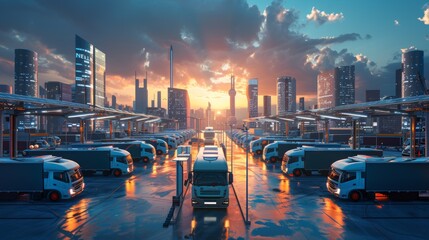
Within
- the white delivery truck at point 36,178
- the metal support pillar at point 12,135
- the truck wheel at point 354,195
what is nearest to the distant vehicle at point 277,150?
the truck wheel at point 354,195

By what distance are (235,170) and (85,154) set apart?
55.5 ft

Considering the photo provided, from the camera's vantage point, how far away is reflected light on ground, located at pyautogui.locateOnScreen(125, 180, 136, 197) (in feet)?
73.3

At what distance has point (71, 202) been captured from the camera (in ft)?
65.2

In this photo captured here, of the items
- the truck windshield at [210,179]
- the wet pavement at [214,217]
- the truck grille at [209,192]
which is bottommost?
the wet pavement at [214,217]

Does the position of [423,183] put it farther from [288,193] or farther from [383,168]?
[288,193]

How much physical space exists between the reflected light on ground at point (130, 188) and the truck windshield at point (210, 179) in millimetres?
7563

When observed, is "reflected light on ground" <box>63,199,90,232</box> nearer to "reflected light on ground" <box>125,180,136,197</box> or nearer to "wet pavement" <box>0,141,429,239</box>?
"wet pavement" <box>0,141,429,239</box>

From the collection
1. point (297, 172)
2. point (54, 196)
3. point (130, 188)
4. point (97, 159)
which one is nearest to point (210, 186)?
point (130, 188)

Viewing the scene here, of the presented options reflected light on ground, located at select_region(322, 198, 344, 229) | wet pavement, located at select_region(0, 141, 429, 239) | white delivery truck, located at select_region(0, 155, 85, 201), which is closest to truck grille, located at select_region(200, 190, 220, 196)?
wet pavement, located at select_region(0, 141, 429, 239)

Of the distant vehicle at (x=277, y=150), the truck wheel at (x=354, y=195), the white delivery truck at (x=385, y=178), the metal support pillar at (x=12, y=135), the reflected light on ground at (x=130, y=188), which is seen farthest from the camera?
the distant vehicle at (x=277, y=150)

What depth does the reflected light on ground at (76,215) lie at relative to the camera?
597 inches

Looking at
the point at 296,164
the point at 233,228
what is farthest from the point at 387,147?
the point at 233,228

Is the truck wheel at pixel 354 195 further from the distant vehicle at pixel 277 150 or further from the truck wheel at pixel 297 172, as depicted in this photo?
the distant vehicle at pixel 277 150

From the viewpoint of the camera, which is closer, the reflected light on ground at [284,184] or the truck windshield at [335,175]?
the truck windshield at [335,175]
